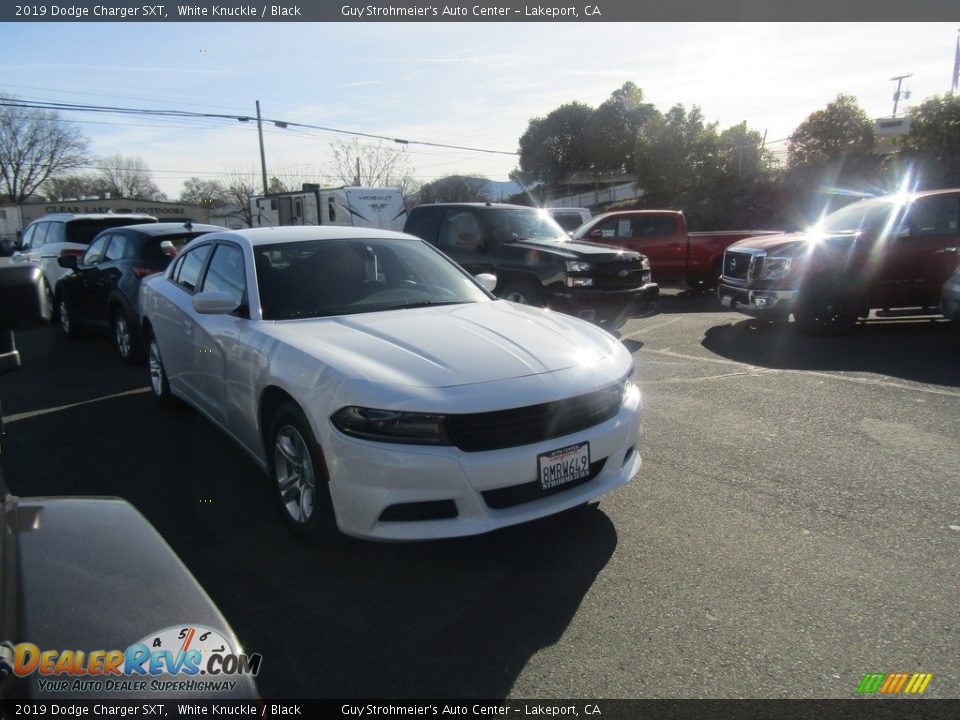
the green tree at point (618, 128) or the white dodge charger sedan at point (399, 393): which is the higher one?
the green tree at point (618, 128)

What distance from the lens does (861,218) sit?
949 centimetres

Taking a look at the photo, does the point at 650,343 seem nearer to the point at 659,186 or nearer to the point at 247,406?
the point at 247,406

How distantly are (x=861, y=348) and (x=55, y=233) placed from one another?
13.3 meters

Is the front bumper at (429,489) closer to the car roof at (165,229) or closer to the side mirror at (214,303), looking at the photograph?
the side mirror at (214,303)

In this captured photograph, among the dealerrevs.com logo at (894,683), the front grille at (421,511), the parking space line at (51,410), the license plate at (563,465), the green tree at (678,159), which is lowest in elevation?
the parking space line at (51,410)

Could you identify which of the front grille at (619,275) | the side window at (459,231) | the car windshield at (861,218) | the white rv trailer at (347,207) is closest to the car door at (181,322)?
the side window at (459,231)

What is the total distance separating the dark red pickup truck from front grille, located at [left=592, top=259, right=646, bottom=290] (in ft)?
5.72

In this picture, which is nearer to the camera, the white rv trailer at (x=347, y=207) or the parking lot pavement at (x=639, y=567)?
the parking lot pavement at (x=639, y=567)

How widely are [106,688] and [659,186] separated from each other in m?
34.0

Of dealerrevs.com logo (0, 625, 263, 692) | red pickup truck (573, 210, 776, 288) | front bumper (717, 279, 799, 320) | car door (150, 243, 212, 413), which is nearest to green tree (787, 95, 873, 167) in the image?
red pickup truck (573, 210, 776, 288)

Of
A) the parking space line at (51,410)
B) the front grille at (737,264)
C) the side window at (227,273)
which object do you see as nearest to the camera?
the side window at (227,273)

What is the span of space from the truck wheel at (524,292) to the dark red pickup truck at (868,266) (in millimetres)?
3198

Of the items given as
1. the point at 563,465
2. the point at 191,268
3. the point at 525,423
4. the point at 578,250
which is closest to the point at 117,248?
the point at 191,268

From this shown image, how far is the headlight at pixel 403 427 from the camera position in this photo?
2953 mm
